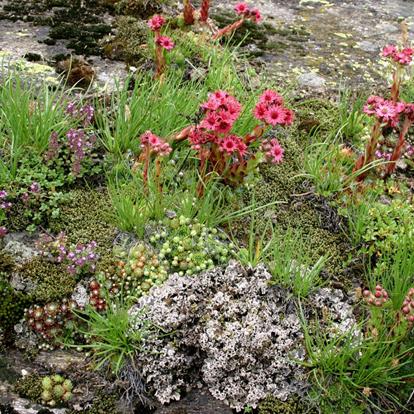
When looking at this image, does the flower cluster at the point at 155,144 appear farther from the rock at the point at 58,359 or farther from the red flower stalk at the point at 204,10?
the red flower stalk at the point at 204,10

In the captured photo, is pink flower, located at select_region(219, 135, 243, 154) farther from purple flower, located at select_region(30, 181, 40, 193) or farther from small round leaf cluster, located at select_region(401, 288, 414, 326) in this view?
small round leaf cluster, located at select_region(401, 288, 414, 326)

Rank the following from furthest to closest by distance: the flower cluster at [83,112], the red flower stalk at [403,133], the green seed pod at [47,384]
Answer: the flower cluster at [83,112], the red flower stalk at [403,133], the green seed pod at [47,384]

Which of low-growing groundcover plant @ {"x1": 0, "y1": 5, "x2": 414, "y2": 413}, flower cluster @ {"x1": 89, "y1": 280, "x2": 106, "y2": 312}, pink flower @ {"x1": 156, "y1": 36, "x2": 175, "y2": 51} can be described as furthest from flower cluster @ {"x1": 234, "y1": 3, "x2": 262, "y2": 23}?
flower cluster @ {"x1": 89, "y1": 280, "x2": 106, "y2": 312}

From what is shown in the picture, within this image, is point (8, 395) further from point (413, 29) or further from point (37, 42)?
point (413, 29)

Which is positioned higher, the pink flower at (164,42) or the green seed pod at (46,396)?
→ the pink flower at (164,42)

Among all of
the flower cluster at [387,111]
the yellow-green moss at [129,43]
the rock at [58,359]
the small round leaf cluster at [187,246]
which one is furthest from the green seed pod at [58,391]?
the yellow-green moss at [129,43]

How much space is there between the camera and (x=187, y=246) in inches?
145

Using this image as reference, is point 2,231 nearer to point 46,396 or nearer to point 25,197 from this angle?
point 25,197

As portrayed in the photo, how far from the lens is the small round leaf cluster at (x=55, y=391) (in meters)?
3.08

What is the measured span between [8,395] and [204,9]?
3790mm

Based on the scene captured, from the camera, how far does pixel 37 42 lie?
5109mm

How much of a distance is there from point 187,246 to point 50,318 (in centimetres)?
96

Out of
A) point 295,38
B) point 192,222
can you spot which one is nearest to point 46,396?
point 192,222

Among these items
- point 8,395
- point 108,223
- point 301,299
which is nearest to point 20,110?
point 108,223
